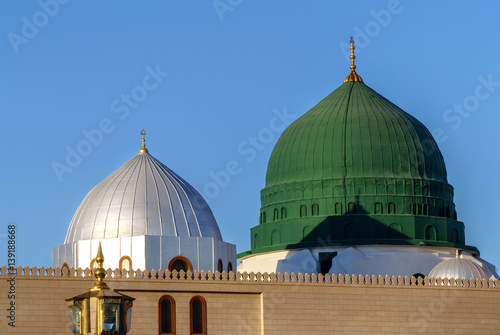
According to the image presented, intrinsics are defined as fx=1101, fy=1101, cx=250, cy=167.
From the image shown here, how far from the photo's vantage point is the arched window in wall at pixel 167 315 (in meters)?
31.8

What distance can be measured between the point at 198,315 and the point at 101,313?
1396 centimetres

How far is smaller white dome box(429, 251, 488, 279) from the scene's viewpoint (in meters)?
38.1

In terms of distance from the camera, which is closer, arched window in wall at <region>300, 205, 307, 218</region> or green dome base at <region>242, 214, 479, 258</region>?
green dome base at <region>242, 214, 479, 258</region>

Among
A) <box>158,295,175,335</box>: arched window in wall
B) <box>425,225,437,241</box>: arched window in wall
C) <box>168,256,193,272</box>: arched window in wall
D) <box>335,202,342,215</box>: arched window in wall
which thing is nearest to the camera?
<box>158,295,175,335</box>: arched window in wall

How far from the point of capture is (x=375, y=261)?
41938mm

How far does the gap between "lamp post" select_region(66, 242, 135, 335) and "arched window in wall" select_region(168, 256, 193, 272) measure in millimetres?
14589

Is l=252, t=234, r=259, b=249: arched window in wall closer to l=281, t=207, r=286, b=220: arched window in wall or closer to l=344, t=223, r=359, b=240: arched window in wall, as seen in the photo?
l=281, t=207, r=286, b=220: arched window in wall

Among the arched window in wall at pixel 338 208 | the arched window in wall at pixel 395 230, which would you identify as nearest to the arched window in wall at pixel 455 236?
the arched window in wall at pixel 395 230

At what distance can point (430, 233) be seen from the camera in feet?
143

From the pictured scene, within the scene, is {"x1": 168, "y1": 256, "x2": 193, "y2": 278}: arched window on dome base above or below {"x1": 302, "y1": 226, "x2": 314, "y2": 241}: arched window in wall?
below

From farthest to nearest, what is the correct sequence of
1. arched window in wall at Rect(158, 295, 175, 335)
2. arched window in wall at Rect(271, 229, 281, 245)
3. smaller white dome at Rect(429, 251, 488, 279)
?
arched window in wall at Rect(271, 229, 281, 245), smaller white dome at Rect(429, 251, 488, 279), arched window in wall at Rect(158, 295, 175, 335)

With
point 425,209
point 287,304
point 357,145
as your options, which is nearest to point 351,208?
point 357,145

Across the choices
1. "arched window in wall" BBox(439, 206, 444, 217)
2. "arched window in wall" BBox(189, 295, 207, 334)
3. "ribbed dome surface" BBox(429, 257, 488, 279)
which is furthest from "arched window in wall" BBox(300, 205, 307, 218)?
"arched window in wall" BBox(189, 295, 207, 334)

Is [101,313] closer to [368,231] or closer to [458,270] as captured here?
[458,270]
